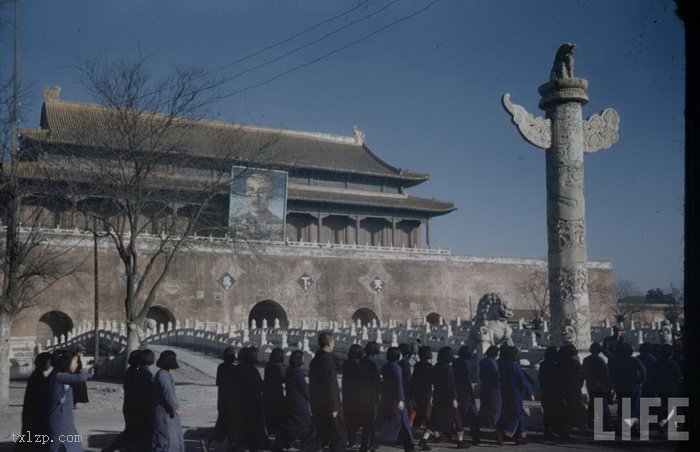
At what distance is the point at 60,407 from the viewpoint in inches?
223

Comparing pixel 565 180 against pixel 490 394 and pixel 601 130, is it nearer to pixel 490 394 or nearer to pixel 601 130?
Answer: pixel 601 130

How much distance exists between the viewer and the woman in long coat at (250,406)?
7211 mm

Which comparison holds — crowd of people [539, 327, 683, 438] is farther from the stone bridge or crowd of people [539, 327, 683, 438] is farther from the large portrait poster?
the large portrait poster

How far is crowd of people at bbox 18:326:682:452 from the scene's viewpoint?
18.8ft

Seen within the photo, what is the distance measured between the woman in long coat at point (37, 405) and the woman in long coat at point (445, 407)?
13.8 ft

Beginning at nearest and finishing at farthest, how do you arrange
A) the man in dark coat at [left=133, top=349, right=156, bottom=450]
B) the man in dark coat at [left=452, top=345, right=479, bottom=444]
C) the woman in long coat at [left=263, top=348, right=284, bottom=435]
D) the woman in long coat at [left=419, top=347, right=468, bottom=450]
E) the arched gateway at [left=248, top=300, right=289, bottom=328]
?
the man in dark coat at [left=133, top=349, right=156, bottom=450], the woman in long coat at [left=263, top=348, right=284, bottom=435], the woman in long coat at [left=419, top=347, right=468, bottom=450], the man in dark coat at [left=452, top=345, right=479, bottom=444], the arched gateway at [left=248, top=300, right=289, bottom=328]

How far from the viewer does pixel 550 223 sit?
10.5 m

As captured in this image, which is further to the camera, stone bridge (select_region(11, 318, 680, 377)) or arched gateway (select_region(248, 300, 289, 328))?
arched gateway (select_region(248, 300, 289, 328))

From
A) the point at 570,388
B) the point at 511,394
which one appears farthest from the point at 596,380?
the point at 511,394

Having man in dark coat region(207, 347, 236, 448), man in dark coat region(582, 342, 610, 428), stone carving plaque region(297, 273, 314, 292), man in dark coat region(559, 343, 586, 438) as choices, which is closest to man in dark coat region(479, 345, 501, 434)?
man in dark coat region(559, 343, 586, 438)

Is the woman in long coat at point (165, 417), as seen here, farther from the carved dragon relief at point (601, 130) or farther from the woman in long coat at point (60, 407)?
the carved dragon relief at point (601, 130)

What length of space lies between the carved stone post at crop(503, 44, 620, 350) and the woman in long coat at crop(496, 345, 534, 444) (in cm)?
255

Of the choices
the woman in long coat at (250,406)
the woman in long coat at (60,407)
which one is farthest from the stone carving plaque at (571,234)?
the woman in long coat at (60,407)

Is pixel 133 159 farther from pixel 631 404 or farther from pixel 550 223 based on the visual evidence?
pixel 631 404
